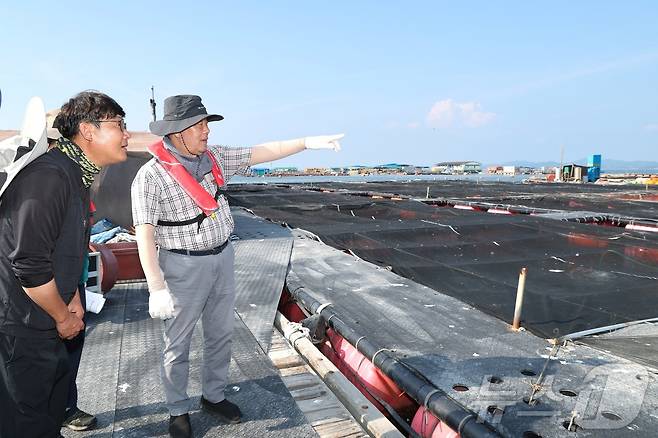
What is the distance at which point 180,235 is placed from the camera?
2.81m

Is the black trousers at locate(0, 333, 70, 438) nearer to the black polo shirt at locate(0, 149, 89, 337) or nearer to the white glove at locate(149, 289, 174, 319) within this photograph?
the black polo shirt at locate(0, 149, 89, 337)

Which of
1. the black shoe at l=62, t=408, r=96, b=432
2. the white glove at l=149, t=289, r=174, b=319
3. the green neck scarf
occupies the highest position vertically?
the green neck scarf

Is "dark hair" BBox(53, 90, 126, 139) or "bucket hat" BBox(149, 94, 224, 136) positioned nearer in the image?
"dark hair" BBox(53, 90, 126, 139)

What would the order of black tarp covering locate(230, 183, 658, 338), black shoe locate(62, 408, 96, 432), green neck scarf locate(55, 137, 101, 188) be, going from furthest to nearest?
black tarp covering locate(230, 183, 658, 338) → black shoe locate(62, 408, 96, 432) → green neck scarf locate(55, 137, 101, 188)

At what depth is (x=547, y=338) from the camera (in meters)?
4.12

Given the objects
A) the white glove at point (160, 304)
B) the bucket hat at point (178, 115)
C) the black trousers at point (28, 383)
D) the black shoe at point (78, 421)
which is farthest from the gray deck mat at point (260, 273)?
the bucket hat at point (178, 115)

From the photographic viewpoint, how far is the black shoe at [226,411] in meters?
3.01

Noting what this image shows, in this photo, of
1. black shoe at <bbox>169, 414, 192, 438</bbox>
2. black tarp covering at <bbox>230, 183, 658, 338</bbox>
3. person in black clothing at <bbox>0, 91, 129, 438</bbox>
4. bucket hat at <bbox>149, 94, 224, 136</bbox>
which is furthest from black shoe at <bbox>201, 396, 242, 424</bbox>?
black tarp covering at <bbox>230, 183, 658, 338</bbox>

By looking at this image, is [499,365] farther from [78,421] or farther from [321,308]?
[78,421]

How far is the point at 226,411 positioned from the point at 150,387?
32.7 inches

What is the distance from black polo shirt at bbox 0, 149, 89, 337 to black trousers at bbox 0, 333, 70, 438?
0.06 m

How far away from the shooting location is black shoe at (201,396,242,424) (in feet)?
9.87

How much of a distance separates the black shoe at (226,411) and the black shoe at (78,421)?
30.1 inches

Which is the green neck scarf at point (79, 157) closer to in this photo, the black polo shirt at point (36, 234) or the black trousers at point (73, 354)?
the black polo shirt at point (36, 234)
